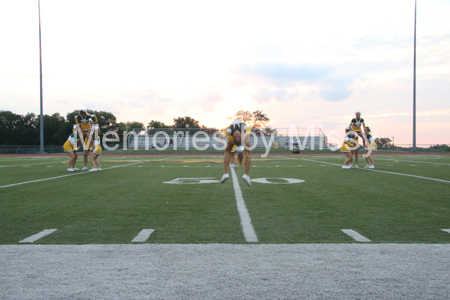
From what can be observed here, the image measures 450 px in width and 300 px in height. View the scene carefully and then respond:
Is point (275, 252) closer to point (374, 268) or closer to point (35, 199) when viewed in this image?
point (374, 268)

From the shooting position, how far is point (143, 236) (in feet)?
12.5

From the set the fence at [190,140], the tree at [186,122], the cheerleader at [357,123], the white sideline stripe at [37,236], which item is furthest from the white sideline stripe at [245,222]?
the tree at [186,122]

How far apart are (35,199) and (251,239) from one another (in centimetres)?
471

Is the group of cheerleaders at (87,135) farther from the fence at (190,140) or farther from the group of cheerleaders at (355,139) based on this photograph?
the fence at (190,140)

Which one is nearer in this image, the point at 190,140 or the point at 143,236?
the point at 143,236

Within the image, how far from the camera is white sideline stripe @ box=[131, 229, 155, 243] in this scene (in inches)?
144

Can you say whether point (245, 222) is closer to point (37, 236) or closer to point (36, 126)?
point (37, 236)

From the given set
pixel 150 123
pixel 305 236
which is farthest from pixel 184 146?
pixel 150 123

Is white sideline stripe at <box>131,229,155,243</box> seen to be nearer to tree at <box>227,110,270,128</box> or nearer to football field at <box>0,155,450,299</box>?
football field at <box>0,155,450,299</box>

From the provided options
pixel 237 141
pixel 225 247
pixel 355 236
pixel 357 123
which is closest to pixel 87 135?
pixel 237 141

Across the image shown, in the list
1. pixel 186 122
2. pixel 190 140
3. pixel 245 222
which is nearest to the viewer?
pixel 245 222

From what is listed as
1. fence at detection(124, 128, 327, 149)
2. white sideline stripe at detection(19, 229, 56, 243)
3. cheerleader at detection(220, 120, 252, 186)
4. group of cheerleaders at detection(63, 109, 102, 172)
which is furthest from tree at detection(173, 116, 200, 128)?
white sideline stripe at detection(19, 229, 56, 243)

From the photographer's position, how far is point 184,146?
4691 centimetres

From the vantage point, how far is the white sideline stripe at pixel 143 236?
12.0ft
